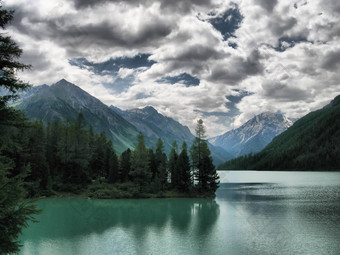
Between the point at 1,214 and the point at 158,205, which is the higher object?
the point at 1,214

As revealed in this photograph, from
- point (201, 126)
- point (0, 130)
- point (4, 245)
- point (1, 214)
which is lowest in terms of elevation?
point (4, 245)

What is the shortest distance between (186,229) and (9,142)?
1406 inches

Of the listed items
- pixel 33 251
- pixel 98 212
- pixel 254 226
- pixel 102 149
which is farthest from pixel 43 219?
pixel 102 149

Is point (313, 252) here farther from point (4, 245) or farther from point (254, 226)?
point (4, 245)

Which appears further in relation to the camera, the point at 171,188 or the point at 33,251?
the point at 171,188

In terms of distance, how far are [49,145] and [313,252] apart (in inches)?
3440

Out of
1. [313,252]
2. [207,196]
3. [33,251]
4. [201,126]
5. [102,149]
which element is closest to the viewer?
[313,252]

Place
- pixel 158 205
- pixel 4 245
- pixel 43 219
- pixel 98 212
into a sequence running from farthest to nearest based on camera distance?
pixel 158 205 → pixel 98 212 → pixel 43 219 → pixel 4 245

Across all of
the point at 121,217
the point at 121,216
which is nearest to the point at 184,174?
the point at 121,216

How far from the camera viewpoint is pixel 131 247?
35.9 metres

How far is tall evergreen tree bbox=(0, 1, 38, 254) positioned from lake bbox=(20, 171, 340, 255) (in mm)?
22062

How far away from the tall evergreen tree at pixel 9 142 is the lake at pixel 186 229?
22.1 meters

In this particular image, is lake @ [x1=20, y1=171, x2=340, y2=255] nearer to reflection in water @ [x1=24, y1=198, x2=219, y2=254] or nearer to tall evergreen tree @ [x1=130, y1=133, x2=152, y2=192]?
reflection in water @ [x1=24, y1=198, x2=219, y2=254]

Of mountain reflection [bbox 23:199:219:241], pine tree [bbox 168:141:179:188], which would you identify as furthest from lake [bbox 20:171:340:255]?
pine tree [bbox 168:141:179:188]
